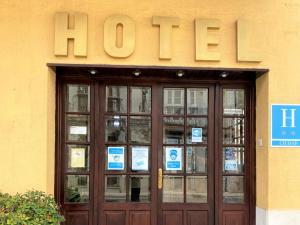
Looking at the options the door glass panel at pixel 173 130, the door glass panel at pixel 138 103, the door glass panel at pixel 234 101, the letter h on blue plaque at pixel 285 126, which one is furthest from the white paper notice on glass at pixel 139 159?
the letter h on blue plaque at pixel 285 126

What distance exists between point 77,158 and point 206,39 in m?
2.48

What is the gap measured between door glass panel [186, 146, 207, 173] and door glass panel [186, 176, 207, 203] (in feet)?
0.38

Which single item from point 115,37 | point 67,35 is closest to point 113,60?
point 115,37

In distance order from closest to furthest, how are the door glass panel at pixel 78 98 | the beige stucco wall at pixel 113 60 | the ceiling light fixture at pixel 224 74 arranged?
the beige stucco wall at pixel 113 60 → the ceiling light fixture at pixel 224 74 → the door glass panel at pixel 78 98

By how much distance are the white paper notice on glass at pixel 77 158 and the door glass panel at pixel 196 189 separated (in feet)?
5.10

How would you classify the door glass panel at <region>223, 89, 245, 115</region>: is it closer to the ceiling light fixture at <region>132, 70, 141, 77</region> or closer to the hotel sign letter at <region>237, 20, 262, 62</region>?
the hotel sign letter at <region>237, 20, 262, 62</region>

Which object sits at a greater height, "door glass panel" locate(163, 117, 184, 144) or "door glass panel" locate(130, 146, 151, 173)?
"door glass panel" locate(163, 117, 184, 144)

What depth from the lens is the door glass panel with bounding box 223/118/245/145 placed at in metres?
6.34

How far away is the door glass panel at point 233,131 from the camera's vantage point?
6.34 meters

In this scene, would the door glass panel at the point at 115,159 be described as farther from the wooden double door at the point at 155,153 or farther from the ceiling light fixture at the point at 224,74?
the ceiling light fixture at the point at 224,74

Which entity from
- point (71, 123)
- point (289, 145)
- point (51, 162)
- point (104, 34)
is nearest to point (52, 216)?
point (51, 162)

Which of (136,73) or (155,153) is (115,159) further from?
(136,73)

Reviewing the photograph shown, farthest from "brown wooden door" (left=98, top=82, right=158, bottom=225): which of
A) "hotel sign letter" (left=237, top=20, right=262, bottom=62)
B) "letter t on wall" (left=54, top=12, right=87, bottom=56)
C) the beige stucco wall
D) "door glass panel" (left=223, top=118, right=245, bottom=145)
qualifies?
"hotel sign letter" (left=237, top=20, right=262, bottom=62)

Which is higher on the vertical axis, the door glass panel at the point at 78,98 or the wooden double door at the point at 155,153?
the door glass panel at the point at 78,98
